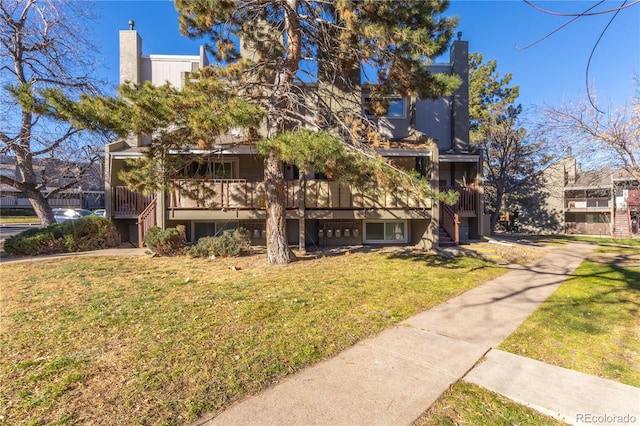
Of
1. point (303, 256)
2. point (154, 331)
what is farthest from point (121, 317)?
point (303, 256)

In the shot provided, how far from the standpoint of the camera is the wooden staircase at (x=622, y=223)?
2564 cm

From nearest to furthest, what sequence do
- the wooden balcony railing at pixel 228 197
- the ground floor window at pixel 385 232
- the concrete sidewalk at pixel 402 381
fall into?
the concrete sidewalk at pixel 402 381, the wooden balcony railing at pixel 228 197, the ground floor window at pixel 385 232

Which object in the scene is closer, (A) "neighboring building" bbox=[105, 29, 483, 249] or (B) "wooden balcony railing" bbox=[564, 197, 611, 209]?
(A) "neighboring building" bbox=[105, 29, 483, 249]

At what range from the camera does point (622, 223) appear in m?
26.3

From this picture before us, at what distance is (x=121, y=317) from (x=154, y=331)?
96 cm

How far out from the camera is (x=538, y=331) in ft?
14.5

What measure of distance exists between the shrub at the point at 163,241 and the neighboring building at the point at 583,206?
28.3m

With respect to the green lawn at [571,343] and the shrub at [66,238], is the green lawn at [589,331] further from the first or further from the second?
the shrub at [66,238]

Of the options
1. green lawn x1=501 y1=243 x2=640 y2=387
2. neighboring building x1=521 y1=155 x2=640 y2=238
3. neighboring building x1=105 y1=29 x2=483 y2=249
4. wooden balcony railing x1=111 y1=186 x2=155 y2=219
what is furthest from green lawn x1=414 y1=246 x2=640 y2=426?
neighboring building x1=521 y1=155 x2=640 y2=238

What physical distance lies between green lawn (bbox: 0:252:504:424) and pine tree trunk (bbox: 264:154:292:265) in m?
0.60

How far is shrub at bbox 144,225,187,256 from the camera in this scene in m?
9.81

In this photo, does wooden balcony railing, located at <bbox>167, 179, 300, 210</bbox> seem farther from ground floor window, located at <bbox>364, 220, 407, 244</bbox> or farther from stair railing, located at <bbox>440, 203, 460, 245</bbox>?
stair railing, located at <bbox>440, 203, 460, 245</bbox>

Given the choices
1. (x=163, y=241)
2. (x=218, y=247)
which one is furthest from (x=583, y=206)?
(x=163, y=241)

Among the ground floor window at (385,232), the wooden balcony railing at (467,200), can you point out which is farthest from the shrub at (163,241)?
the wooden balcony railing at (467,200)
